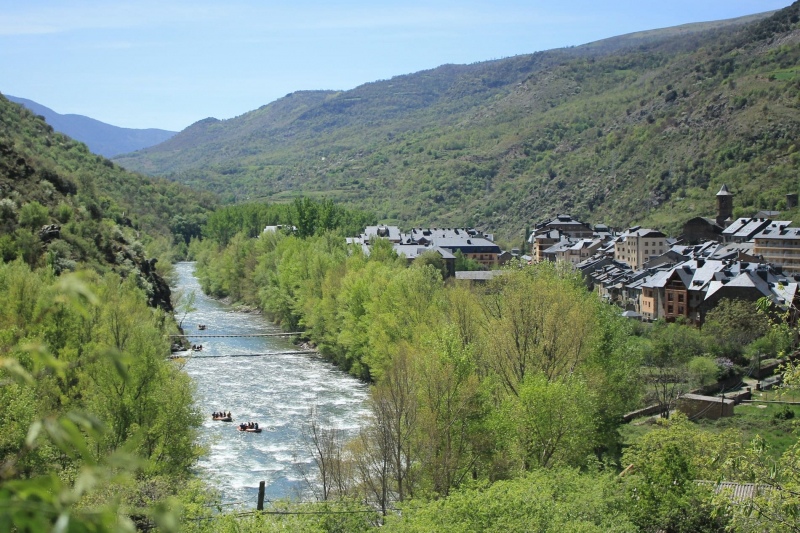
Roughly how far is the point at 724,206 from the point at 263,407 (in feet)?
277

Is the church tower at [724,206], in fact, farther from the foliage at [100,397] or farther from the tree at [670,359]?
the foliage at [100,397]

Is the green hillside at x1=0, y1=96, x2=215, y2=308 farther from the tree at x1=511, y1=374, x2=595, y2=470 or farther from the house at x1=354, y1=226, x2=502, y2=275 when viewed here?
the tree at x1=511, y1=374, x2=595, y2=470

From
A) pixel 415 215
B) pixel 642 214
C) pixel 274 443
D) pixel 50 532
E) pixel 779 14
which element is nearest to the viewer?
pixel 50 532

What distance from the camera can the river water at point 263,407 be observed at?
33594 mm

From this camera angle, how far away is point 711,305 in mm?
67250

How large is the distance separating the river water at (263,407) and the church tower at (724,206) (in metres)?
66.0

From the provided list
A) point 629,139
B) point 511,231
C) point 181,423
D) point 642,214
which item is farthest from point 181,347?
point 629,139

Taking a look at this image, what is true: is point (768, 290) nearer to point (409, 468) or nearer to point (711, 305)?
point (711, 305)

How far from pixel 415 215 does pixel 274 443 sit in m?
161

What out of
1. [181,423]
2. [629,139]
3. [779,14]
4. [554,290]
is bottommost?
[181,423]

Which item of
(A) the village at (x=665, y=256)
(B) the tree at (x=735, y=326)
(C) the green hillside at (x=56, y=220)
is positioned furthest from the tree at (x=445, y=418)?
(B) the tree at (x=735, y=326)

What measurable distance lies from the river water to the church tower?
65997 mm

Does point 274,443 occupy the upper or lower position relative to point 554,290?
lower

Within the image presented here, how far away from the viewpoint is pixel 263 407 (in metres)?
45.7
